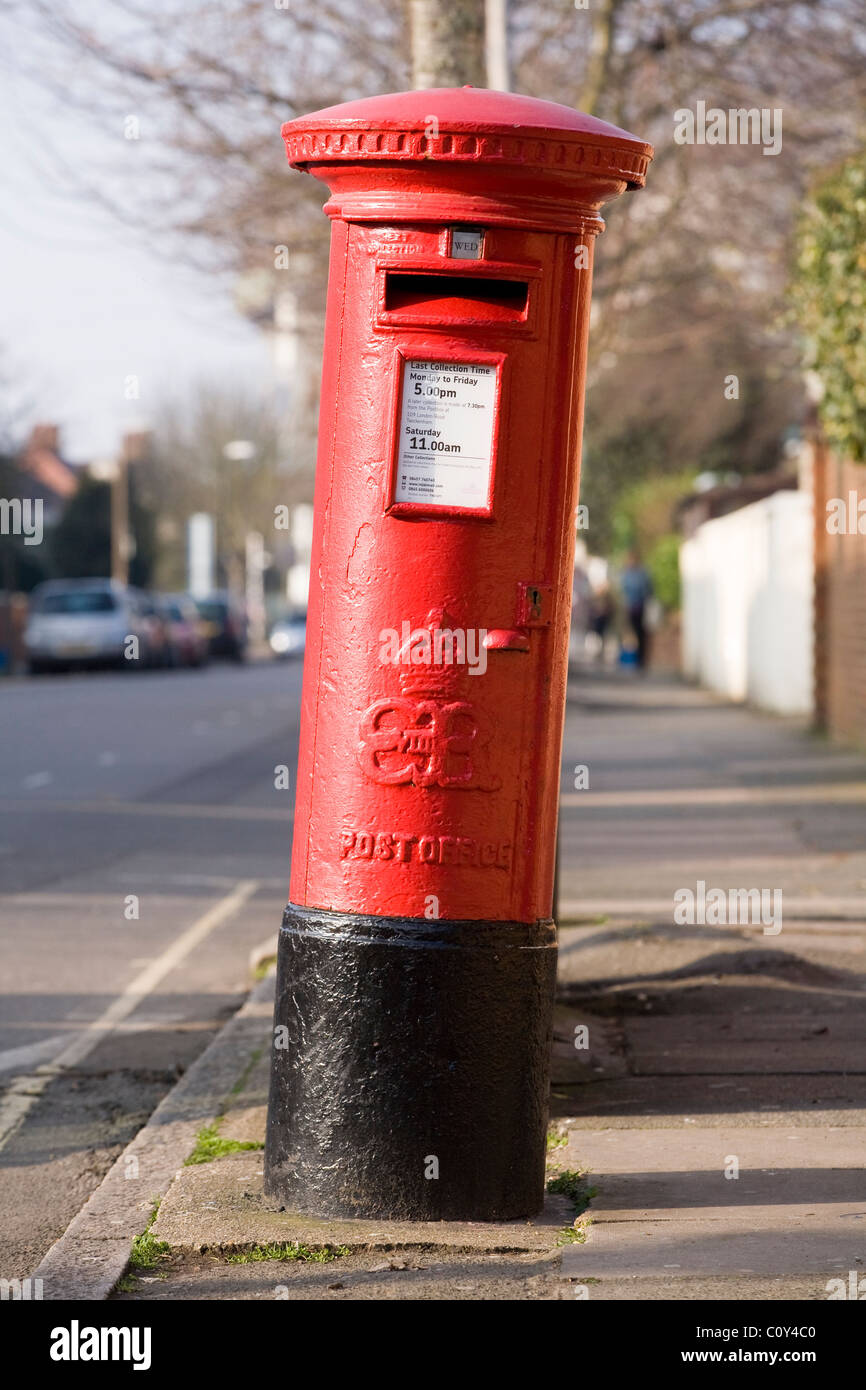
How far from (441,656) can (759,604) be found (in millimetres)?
18711

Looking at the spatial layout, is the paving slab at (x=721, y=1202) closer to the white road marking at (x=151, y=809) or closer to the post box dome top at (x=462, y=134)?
the post box dome top at (x=462, y=134)

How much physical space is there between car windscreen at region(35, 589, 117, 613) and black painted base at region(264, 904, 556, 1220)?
36.3 metres

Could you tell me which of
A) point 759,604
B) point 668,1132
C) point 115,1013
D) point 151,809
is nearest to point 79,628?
point 759,604

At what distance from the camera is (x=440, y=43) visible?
7.39m

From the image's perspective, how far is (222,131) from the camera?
17219 millimetres

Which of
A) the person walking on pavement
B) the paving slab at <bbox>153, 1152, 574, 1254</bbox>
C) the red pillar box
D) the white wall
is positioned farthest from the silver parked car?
the red pillar box

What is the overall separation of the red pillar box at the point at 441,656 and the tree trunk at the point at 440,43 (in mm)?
2893

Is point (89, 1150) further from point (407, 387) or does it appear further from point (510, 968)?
point (407, 387)

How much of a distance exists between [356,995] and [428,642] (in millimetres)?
828

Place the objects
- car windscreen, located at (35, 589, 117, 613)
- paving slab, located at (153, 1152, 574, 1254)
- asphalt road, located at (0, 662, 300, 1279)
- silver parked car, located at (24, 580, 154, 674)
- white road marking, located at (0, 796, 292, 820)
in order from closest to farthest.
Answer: paving slab, located at (153, 1152, 574, 1254) < asphalt road, located at (0, 662, 300, 1279) < white road marking, located at (0, 796, 292, 820) < silver parked car, located at (24, 580, 154, 674) < car windscreen, located at (35, 589, 117, 613)

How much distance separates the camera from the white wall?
20.2 metres

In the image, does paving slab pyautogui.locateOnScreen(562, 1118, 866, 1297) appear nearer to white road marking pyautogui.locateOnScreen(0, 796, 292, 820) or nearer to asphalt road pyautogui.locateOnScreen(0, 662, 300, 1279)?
asphalt road pyautogui.locateOnScreen(0, 662, 300, 1279)

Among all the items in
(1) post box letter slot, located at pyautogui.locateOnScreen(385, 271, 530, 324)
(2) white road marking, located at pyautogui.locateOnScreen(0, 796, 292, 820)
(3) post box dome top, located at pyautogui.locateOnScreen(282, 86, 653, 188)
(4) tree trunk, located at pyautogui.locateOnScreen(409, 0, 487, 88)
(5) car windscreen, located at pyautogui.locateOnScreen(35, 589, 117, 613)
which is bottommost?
(2) white road marking, located at pyautogui.locateOnScreen(0, 796, 292, 820)

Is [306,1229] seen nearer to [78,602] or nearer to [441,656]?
[441,656]
